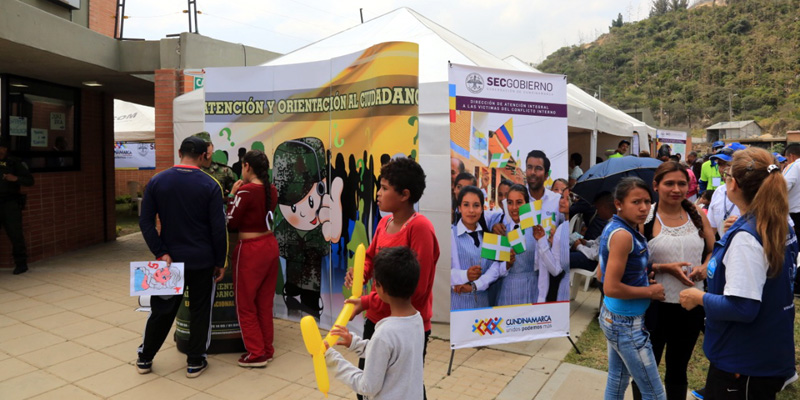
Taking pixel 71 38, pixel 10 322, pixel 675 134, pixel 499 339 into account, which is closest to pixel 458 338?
pixel 499 339

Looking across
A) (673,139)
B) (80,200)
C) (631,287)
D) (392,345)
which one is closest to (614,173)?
(631,287)

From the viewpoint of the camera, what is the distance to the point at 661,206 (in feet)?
9.58

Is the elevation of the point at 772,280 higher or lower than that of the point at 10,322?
higher

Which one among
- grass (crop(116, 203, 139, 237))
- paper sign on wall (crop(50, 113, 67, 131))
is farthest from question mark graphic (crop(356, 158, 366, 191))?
grass (crop(116, 203, 139, 237))

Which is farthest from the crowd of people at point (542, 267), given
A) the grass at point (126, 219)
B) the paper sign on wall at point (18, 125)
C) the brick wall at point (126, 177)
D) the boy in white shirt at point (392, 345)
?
the brick wall at point (126, 177)

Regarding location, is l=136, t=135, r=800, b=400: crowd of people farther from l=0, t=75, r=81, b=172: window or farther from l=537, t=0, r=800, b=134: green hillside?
l=537, t=0, r=800, b=134: green hillside

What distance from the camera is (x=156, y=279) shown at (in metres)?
3.83

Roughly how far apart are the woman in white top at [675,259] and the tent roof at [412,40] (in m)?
2.89

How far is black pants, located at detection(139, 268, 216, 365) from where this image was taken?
13.0ft

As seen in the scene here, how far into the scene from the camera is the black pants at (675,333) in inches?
115

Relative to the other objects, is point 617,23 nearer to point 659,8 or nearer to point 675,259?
point 659,8

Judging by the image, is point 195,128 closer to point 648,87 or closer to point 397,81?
point 397,81

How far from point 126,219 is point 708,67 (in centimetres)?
8680

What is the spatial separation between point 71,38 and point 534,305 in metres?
6.91
